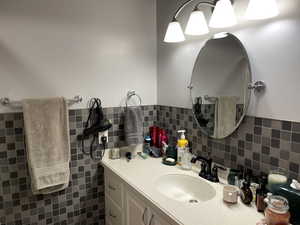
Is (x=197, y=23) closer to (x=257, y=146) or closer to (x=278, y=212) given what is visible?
(x=257, y=146)

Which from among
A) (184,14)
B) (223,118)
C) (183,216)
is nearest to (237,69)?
(223,118)

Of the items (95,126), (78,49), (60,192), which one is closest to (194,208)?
(95,126)

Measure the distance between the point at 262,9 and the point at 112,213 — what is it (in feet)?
5.79

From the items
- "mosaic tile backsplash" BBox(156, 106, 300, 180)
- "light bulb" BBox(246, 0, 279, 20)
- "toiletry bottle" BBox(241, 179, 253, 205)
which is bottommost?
"toiletry bottle" BBox(241, 179, 253, 205)

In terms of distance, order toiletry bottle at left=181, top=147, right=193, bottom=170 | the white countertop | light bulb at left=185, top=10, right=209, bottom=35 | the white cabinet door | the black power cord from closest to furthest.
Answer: the white countertop < the white cabinet door < light bulb at left=185, top=10, right=209, bottom=35 < toiletry bottle at left=181, top=147, right=193, bottom=170 < the black power cord

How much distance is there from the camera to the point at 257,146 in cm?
122

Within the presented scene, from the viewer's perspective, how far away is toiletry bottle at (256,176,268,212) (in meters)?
1.03

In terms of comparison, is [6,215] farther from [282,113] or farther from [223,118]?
[282,113]

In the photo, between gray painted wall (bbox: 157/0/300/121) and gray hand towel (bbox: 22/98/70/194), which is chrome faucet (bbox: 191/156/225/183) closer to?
gray painted wall (bbox: 157/0/300/121)

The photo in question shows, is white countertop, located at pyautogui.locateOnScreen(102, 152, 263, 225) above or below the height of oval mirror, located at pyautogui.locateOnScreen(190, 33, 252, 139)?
below

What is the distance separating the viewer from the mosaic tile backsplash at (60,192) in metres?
1.51

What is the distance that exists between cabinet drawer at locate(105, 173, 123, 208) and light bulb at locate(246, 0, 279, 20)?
135cm

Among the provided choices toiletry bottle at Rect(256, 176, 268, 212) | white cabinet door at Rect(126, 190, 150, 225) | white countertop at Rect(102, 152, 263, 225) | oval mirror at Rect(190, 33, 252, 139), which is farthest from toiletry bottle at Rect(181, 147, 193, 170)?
toiletry bottle at Rect(256, 176, 268, 212)

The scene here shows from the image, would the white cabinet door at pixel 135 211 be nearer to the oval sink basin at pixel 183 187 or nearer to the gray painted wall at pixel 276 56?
the oval sink basin at pixel 183 187
